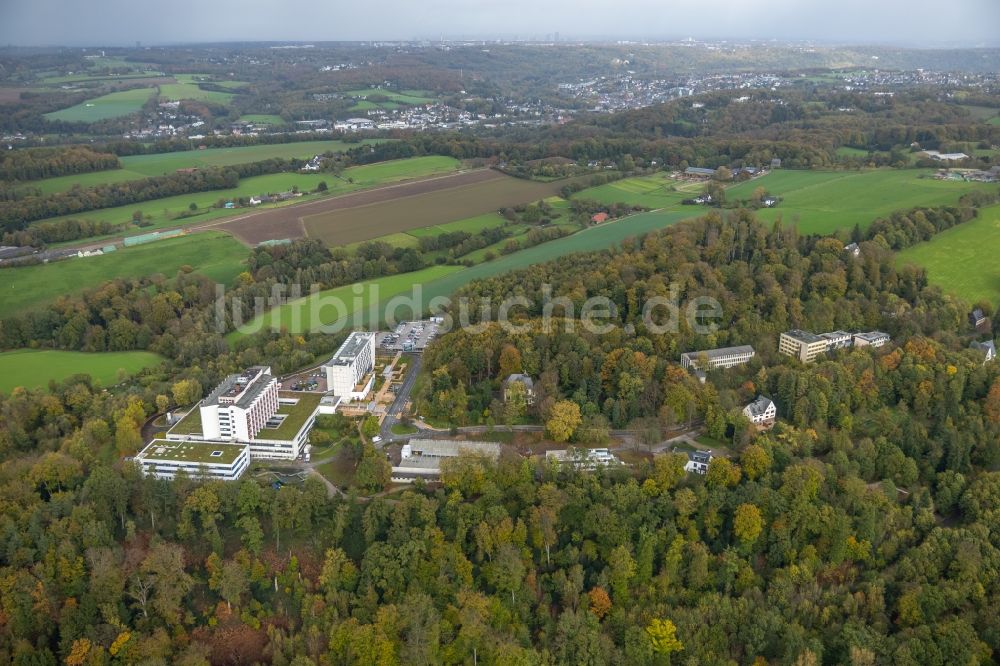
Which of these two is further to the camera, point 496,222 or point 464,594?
point 496,222

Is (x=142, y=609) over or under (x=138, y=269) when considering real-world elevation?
under

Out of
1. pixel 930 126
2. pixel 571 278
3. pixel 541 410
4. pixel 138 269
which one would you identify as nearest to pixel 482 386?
pixel 541 410

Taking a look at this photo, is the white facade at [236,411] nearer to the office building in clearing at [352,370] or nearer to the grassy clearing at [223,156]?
the office building in clearing at [352,370]

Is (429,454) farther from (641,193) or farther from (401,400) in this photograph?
(641,193)

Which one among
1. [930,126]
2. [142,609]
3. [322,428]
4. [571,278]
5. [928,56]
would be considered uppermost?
[928,56]

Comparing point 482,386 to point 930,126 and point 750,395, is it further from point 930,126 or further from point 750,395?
point 930,126

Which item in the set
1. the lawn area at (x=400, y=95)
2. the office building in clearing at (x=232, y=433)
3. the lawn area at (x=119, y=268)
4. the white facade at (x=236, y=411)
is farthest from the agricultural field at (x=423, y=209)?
the lawn area at (x=400, y=95)
